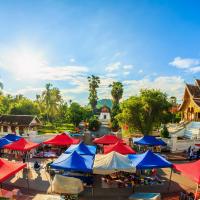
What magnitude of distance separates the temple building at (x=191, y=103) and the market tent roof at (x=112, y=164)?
24.5m

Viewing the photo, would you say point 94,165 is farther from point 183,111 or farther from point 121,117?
point 183,111

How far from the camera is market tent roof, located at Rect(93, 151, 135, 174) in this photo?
587 inches

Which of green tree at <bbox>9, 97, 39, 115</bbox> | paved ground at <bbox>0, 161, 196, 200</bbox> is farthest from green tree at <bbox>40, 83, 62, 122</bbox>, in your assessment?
paved ground at <bbox>0, 161, 196, 200</bbox>

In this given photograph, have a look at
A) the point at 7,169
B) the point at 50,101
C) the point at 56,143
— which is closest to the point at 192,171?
the point at 7,169

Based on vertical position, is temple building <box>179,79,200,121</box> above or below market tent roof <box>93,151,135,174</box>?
above

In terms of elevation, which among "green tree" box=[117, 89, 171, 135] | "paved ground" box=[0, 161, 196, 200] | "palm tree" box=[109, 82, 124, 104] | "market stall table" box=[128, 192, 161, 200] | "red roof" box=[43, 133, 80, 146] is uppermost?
"palm tree" box=[109, 82, 124, 104]

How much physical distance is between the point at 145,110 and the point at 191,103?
11.4m

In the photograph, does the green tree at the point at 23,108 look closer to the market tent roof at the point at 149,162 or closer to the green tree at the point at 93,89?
the green tree at the point at 93,89

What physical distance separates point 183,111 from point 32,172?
31.2m

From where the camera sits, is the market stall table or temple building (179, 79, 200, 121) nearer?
the market stall table

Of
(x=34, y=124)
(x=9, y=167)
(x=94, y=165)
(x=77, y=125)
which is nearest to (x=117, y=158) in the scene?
(x=94, y=165)

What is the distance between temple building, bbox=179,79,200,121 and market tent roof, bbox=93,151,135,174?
24467mm

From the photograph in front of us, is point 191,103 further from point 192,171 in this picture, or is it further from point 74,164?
point 74,164

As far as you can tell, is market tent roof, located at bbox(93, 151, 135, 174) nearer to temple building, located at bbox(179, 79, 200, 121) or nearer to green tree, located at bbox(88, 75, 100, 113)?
temple building, located at bbox(179, 79, 200, 121)
